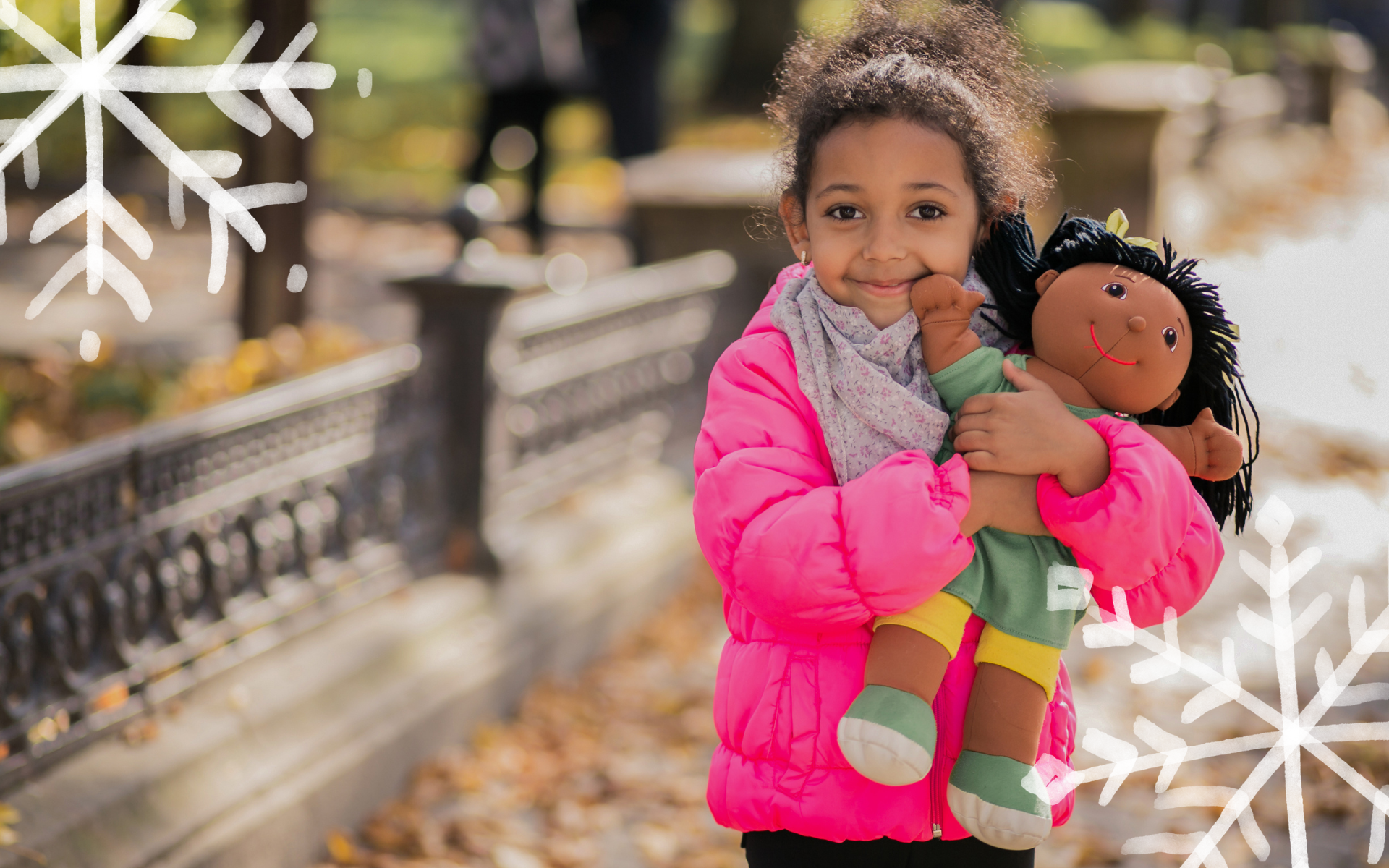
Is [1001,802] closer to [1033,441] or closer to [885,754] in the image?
[885,754]

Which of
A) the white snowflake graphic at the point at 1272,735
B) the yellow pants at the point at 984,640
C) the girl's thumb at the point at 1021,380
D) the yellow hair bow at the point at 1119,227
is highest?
the yellow hair bow at the point at 1119,227

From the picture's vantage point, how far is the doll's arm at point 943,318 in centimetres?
165

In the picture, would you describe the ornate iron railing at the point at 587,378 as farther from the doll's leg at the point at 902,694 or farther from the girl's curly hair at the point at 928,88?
the doll's leg at the point at 902,694

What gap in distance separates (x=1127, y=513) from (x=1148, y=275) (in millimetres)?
372

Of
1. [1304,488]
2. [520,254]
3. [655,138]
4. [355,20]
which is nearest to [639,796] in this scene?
[1304,488]

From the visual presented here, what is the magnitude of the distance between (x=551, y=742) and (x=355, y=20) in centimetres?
1791

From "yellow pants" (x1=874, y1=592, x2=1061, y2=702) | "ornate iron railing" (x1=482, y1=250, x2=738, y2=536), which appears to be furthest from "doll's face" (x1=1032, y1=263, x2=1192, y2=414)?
"ornate iron railing" (x1=482, y1=250, x2=738, y2=536)

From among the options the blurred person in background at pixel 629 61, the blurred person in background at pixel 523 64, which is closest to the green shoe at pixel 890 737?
the blurred person in background at pixel 523 64

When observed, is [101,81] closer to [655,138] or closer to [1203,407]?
[1203,407]

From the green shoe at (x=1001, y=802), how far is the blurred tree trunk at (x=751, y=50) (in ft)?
44.2

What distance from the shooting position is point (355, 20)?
19750 mm

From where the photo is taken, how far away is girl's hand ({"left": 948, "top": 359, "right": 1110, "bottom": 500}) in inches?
63.2

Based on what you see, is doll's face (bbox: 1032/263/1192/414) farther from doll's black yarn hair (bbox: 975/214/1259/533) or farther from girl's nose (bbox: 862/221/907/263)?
girl's nose (bbox: 862/221/907/263)

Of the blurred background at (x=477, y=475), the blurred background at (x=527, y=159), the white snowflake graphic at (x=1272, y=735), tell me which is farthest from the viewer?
the blurred background at (x=527, y=159)
